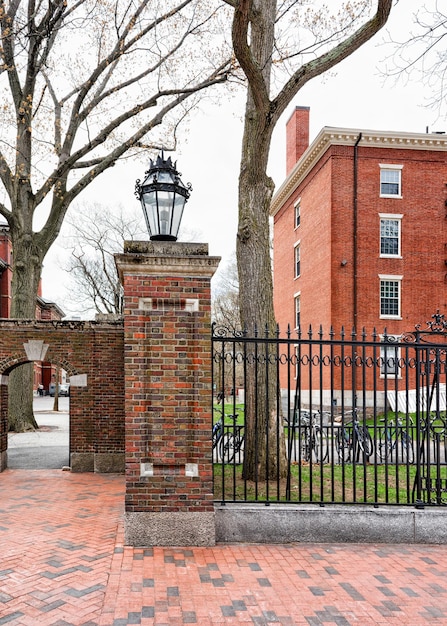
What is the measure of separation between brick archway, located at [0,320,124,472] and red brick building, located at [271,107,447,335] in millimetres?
13918

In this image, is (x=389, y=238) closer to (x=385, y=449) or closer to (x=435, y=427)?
(x=435, y=427)

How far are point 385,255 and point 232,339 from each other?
64.5 ft

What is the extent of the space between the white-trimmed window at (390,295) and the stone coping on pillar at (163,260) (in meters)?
19.3

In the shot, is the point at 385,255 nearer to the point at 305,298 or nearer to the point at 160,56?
the point at 305,298

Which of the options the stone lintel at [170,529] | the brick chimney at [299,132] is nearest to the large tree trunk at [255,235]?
the stone lintel at [170,529]

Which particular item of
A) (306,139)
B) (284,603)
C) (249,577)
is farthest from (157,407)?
(306,139)

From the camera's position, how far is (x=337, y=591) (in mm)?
4445

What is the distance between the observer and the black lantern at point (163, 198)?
5.77 meters

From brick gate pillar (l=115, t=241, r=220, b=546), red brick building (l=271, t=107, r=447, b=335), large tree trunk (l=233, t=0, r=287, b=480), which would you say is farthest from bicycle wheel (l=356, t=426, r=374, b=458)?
red brick building (l=271, t=107, r=447, b=335)

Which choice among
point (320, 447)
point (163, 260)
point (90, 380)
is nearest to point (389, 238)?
point (90, 380)

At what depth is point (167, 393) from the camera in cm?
556

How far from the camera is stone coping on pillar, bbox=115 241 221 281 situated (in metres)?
5.54

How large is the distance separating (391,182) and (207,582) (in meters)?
22.4

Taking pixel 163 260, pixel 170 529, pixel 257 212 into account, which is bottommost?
pixel 170 529
